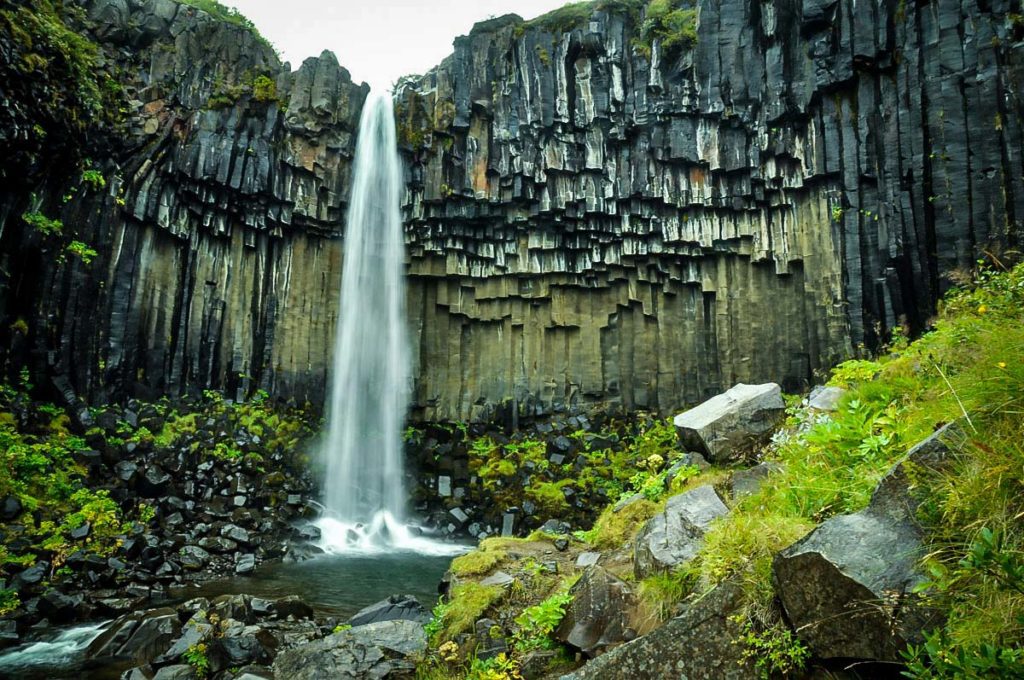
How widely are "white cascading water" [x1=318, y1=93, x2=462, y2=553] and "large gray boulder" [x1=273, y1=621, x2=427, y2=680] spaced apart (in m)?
13.5

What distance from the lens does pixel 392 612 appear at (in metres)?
8.77

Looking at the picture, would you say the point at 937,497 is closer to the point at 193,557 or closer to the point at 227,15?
the point at 193,557

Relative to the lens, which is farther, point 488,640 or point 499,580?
point 499,580

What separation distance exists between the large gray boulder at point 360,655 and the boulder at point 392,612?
161cm

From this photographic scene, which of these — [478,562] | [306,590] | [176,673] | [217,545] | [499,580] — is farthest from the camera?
[217,545]

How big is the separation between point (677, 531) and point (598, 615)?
861 millimetres

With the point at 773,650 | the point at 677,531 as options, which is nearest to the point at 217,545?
the point at 677,531

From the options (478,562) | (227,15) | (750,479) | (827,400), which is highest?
(227,15)

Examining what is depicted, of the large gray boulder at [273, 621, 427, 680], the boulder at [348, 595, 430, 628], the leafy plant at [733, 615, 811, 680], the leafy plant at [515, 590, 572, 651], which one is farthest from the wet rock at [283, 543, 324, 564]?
the leafy plant at [733, 615, 811, 680]

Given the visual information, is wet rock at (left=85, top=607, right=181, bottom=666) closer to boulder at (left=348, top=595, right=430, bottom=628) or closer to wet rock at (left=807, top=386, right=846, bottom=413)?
boulder at (left=348, top=595, right=430, bottom=628)

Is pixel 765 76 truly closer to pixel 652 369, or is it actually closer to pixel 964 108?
pixel 964 108

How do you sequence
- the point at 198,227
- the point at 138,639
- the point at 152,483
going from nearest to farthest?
the point at 138,639 → the point at 152,483 → the point at 198,227

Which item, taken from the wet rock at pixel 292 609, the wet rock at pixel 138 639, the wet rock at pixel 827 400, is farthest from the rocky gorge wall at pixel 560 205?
the wet rock at pixel 827 400

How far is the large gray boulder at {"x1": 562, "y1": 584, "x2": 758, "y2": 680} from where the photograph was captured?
3355 mm
